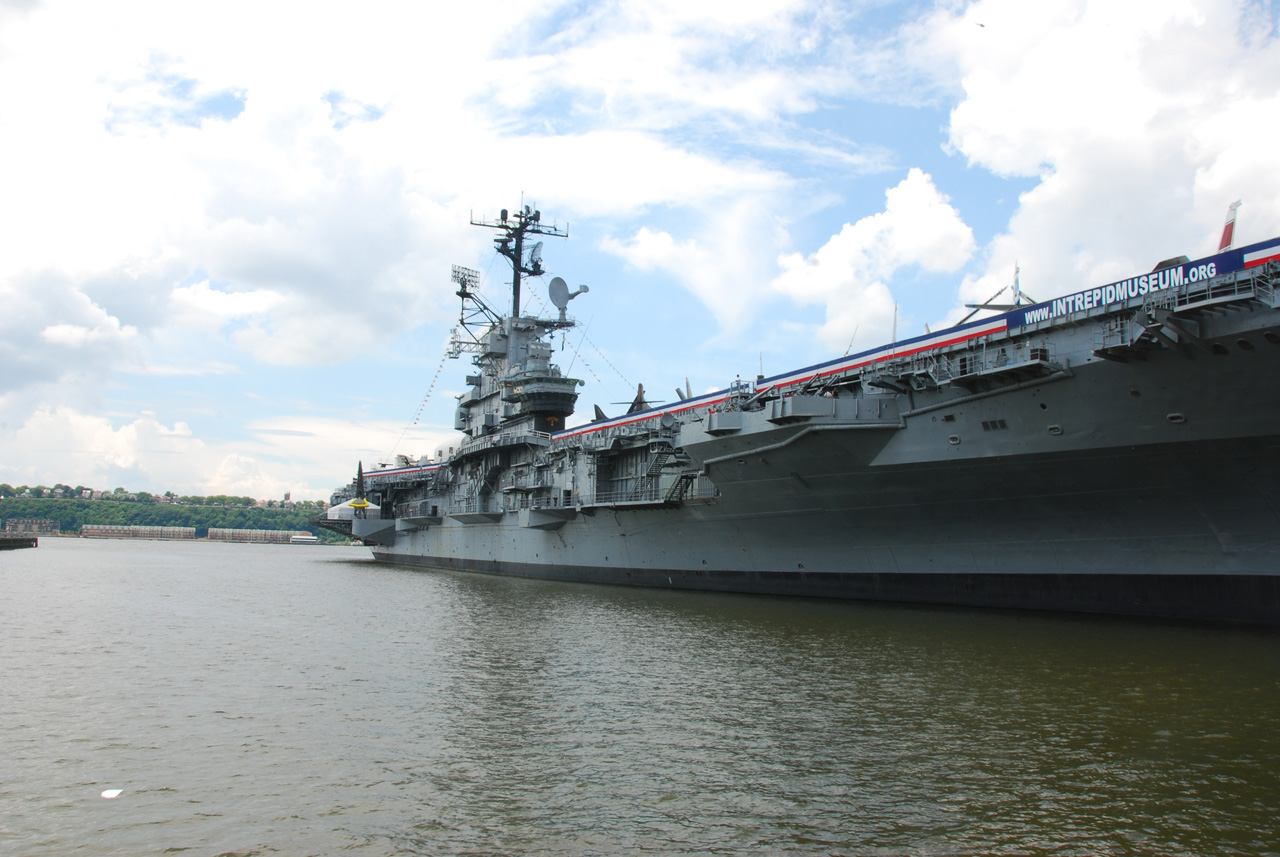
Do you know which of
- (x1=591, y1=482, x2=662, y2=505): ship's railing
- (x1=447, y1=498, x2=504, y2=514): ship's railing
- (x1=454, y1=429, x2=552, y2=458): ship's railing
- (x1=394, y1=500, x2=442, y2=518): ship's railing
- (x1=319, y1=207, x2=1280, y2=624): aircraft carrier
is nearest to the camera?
(x1=319, y1=207, x2=1280, y2=624): aircraft carrier

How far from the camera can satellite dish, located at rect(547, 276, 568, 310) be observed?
3856cm

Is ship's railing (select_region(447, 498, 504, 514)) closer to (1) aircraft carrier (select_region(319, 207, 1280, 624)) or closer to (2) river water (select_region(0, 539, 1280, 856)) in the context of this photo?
(1) aircraft carrier (select_region(319, 207, 1280, 624))

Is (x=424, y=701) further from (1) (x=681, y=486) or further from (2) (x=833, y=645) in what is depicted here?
(1) (x=681, y=486)

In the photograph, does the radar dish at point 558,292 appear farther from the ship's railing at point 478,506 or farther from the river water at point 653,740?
the river water at point 653,740

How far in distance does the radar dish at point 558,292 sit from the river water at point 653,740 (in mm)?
24284

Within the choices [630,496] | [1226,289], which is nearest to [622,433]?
[630,496]

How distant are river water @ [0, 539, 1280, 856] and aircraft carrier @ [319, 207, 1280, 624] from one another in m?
1.41

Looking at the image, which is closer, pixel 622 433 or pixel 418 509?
pixel 622 433

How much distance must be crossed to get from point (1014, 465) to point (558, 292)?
85.5 feet

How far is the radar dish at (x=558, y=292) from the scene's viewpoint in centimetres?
3856

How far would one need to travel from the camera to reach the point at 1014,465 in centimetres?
1642

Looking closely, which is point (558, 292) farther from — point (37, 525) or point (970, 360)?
point (37, 525)

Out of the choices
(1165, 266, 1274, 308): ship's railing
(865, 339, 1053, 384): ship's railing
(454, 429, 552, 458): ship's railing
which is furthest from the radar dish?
(1165, 266, 1274, 308): ship's railing

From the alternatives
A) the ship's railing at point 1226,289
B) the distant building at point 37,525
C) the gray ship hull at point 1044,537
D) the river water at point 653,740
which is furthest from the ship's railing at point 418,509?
the distant building at point 37,525
